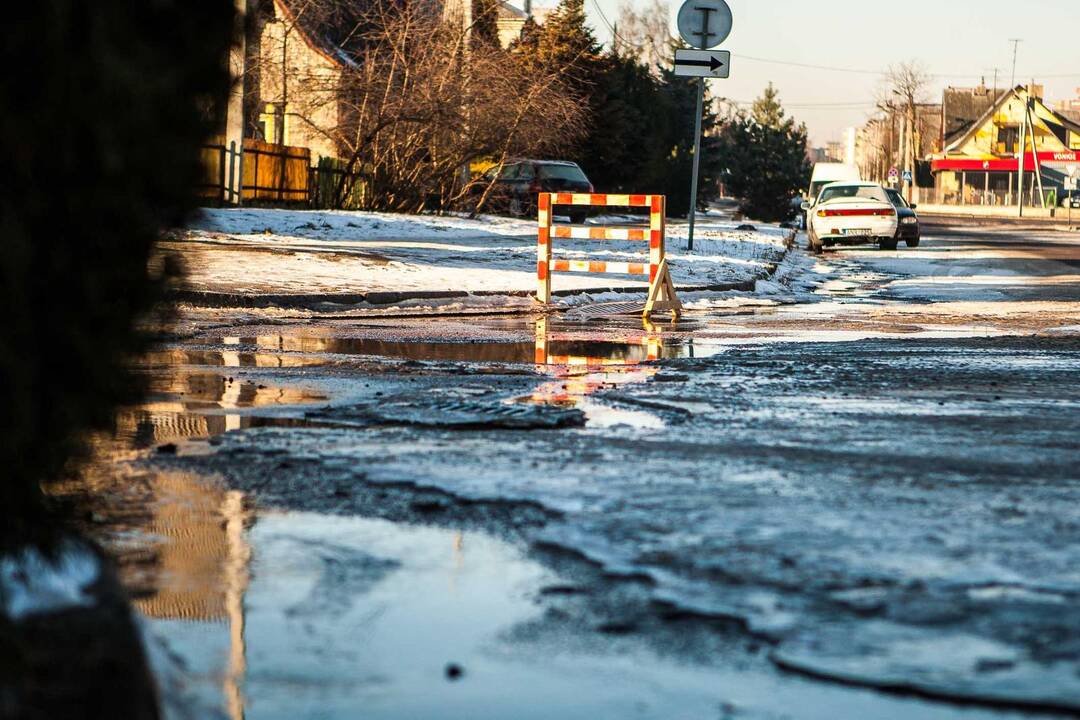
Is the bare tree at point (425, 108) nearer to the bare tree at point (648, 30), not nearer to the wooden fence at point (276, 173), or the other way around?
the wooden fence at point (276, 173)

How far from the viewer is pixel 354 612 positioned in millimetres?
3924

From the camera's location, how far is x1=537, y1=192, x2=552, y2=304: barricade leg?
609 inches

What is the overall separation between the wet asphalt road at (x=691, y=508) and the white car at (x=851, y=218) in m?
20.9

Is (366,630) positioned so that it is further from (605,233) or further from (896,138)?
(896,138)

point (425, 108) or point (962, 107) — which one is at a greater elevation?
point (962, 107)

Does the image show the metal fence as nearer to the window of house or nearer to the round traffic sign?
the window of house

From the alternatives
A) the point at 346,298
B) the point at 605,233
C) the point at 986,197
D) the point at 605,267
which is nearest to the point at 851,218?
the point at 605,267

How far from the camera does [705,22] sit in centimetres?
2023

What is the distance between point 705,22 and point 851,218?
12.7 meters

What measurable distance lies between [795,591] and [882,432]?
3.06 m

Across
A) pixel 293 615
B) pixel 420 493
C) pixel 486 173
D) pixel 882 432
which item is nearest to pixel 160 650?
pixel 293 615

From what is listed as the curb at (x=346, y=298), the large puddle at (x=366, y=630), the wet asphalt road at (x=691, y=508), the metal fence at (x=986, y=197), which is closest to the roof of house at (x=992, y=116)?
the metal fence at (x=986, y=197)

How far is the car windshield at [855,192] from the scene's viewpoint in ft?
110

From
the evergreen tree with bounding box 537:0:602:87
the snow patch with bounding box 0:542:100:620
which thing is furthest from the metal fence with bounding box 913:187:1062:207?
the snow patch with bounding box 0:542:100:620
